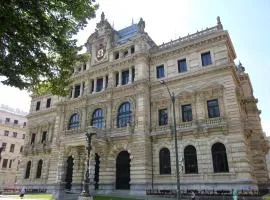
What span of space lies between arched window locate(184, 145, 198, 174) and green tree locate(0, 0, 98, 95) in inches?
638

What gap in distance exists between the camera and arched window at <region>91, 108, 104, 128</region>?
34.9 metres

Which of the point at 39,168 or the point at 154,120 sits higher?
the point at 154,120

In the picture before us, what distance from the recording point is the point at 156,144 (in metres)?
29.8

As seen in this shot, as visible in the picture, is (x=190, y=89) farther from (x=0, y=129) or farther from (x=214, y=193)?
(x=0, y=129)

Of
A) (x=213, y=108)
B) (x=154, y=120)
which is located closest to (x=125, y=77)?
(x=154, y=120)

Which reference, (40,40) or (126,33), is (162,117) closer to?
(126,33)

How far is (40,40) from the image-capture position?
48.8 feet

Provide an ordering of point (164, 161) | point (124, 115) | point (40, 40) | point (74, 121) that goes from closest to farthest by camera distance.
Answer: point (40, 40) < point (164, 161) < point (124, 115) < point (74, 121)

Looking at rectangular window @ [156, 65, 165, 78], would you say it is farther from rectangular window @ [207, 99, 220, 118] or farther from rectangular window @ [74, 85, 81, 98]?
rectangular window @ [74, 85, 81, 98]

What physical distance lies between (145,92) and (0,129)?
48154mm

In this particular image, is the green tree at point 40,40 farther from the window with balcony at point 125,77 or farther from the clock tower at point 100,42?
the clock tower at point 100,42

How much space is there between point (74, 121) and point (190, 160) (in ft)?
62.8

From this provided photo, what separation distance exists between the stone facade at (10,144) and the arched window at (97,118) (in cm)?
3606

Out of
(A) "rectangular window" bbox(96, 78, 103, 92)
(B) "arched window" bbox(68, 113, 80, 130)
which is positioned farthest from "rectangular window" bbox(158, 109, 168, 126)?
(B) "arched window" bbox(68, 113, 80, 130)
